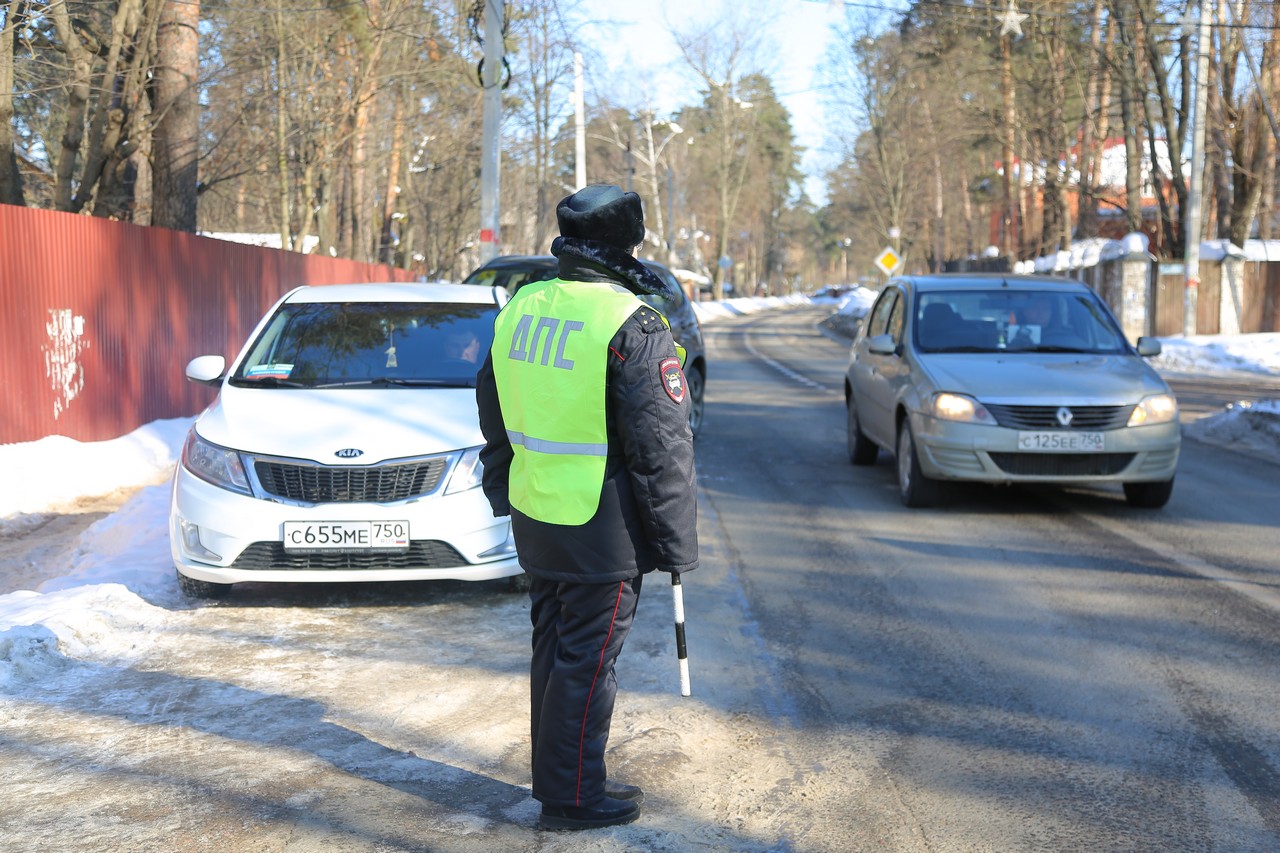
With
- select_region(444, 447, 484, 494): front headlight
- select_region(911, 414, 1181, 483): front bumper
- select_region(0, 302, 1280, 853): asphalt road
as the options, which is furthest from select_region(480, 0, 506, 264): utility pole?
select_region(444, 447, 484, 494): front headlight

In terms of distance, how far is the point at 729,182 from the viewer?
7312 centimetres

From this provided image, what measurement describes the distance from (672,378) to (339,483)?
2990 mm

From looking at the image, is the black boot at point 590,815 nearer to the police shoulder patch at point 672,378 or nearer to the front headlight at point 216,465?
the police shoulder patch at point 672,378

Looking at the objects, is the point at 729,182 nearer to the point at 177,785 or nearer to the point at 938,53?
the point at 938,53

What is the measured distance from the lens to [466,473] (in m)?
6.11

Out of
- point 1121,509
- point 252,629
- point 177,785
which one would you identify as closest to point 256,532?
point 252,629

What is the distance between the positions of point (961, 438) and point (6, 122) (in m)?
9.29

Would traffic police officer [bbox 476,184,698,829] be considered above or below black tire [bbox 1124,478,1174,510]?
above

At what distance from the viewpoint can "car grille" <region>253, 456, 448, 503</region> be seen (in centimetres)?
595

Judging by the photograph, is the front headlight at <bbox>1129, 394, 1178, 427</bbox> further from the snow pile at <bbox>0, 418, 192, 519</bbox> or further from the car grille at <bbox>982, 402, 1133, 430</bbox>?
the snow pile at <bbox>0, 418, 192, 519</bbox>

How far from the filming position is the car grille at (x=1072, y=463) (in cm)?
838

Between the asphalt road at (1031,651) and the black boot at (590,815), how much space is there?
654mm

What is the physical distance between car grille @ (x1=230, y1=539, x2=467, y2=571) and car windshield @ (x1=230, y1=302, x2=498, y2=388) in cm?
128

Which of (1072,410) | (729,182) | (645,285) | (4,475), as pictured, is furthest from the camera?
(729,182)
